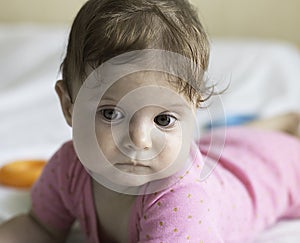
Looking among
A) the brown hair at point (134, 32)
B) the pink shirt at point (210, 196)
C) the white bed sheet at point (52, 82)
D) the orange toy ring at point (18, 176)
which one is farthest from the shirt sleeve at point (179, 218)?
the white bed sheet at point (52, 82)

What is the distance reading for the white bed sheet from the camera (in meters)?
1.24

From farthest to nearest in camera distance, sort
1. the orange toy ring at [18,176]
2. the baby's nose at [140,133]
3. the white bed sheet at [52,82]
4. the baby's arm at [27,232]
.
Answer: the white bed sheet at [52,82], the orange toy ring at [18,176], the baby's arm at [27,232], the baby's nose at [140,133]

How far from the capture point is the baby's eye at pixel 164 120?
639 mm

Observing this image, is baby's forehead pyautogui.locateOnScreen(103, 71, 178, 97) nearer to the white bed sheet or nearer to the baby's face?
the baby's face

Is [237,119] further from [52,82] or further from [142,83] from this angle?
[142,83]

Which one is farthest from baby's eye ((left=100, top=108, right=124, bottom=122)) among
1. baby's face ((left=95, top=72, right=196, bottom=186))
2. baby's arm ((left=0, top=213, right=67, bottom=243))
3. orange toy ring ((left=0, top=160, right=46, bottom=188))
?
orange toy ring ((left=0, top=160, right=46, bottom=188))

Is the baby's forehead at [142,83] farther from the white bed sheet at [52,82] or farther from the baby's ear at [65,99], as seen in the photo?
the white bed sheet at [52,82]

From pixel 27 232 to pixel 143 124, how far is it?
0.96 feet

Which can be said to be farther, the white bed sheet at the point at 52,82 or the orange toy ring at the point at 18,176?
the white bed sheet at the point at 52,82

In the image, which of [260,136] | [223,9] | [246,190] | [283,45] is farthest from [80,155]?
[223,9]

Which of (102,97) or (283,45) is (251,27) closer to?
(283,45)

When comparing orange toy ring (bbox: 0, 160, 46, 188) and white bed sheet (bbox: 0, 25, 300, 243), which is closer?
orange toy ring (bbox: 0, 160, 46, 188)

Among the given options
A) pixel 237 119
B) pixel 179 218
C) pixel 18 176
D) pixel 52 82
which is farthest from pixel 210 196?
pixel 52 82

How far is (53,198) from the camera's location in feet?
2.70
